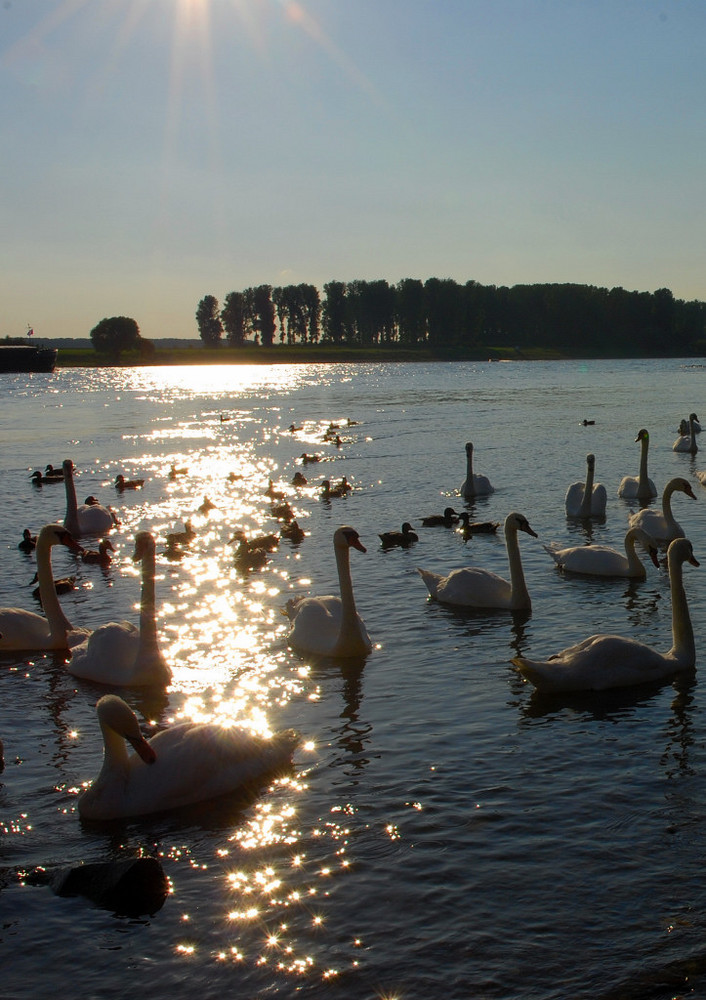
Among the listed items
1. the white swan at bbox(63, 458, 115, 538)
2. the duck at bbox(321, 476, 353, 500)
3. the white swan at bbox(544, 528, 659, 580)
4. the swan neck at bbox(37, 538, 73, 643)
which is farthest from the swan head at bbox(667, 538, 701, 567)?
the duck at bbox(321, 476, 353, 500)

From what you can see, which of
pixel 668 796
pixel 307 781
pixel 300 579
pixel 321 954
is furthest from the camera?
pixel 300 579

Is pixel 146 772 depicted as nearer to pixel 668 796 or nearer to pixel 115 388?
pixel 668 796

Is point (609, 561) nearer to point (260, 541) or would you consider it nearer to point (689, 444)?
point (260, 541)

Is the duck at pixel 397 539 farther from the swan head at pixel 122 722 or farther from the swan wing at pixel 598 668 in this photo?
the swan head at pixel 122 722

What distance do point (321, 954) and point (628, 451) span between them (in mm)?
27071

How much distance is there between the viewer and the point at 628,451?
102ft

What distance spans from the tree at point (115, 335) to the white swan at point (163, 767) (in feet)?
494

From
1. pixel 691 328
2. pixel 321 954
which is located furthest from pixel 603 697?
pixel 691 328

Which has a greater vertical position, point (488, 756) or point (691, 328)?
point (691, 328)

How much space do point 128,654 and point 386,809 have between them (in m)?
3.95

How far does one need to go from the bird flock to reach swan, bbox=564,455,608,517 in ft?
0.08

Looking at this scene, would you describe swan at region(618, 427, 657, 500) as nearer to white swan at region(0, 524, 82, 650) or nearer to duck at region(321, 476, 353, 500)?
duck at region(321, 476, 353, 500)

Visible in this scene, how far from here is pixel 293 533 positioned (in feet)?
58.8

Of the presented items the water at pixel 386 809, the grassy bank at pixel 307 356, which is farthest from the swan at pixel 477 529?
the grassy bank at pixel 307 356
